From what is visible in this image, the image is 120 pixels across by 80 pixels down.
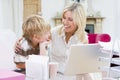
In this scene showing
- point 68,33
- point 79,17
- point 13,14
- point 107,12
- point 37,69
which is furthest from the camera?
point 107,12

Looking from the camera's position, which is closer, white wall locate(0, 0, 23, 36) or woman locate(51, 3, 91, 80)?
woman locate(51, 3, 91, 80)

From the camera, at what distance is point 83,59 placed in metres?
1.20

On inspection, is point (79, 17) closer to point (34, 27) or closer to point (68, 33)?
point (68, 33)

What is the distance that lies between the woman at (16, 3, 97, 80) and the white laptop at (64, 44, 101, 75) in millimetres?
342

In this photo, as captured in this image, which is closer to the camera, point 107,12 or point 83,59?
point 83,59

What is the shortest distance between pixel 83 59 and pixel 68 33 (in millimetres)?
541

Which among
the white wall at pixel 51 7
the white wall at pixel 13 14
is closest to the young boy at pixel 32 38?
the white wall at pixel 13 14

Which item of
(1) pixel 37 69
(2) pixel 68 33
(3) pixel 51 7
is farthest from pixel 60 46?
(3) pixel 51 7

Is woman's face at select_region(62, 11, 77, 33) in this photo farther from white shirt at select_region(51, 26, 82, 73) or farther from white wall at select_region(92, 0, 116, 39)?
white wall at select_region(92, 0, 116, 39)

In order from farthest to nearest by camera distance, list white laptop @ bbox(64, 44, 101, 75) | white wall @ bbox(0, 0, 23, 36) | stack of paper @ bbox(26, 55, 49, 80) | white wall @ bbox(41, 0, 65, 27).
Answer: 1. white wall @ bbox(41, 0, 65, 27)
2. white wall @ bbox(0, 0, 23, 36)
3. white laptop @ bbox(64, 44, 101, 75)
4. stack of paper @ bbox(26, 55, 49, 80)

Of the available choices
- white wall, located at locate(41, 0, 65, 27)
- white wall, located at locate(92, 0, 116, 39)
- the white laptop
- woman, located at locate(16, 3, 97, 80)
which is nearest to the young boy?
the white laptop

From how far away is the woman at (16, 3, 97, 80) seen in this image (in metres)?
1.61

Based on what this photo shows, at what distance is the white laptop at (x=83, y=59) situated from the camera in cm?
116

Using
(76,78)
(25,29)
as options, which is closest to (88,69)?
(76,78)
